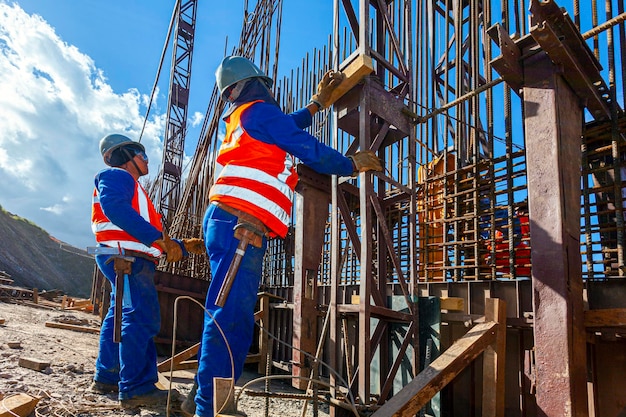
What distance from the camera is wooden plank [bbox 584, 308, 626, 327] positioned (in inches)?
112

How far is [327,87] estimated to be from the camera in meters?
4.14

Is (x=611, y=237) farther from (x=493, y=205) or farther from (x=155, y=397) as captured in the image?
(x=155, y=397)

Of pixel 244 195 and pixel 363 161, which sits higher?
pixel 363 161

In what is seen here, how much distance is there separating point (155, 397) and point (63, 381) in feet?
3.42

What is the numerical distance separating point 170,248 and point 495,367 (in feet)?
9.05

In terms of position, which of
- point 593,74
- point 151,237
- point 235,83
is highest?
point 593,74

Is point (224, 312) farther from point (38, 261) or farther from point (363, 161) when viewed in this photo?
point (38, 261)

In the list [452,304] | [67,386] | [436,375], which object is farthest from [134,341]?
[452,304]

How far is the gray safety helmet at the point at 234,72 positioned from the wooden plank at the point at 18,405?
8.29ft

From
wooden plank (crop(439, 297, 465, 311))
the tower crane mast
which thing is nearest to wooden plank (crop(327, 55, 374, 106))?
wooden plank (crop(439, 297, 465, 311))

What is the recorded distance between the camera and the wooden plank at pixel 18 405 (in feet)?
9.04

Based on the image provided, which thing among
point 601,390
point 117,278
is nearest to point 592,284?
point 601,390

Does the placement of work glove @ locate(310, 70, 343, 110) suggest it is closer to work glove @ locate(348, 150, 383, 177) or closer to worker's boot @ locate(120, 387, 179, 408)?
work glove @ locate(348, 150, 383, 177)

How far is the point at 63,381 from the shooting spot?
402 cm
